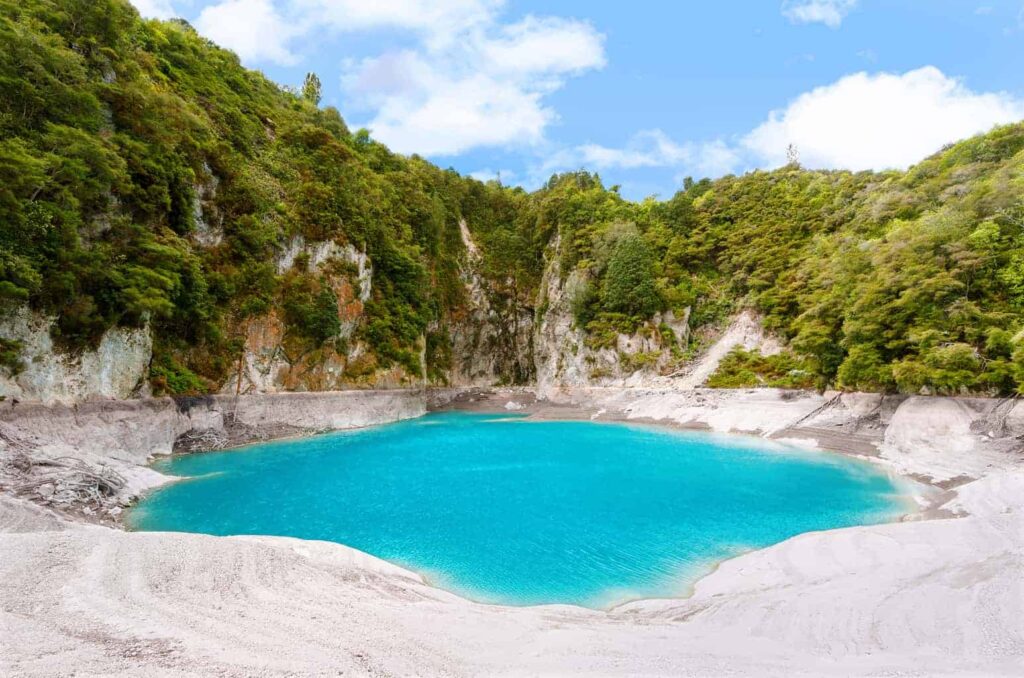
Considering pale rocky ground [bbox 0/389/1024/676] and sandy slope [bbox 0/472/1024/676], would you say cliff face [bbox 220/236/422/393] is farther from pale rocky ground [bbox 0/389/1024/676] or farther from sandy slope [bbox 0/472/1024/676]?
sandy slope [bbox 0/472/1024/676]

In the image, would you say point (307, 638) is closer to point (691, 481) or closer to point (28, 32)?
point (691, 481)

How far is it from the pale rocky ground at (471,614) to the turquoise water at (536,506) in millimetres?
1222

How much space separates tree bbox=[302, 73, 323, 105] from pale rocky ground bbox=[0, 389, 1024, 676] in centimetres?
6821

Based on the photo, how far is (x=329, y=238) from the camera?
37906 mm

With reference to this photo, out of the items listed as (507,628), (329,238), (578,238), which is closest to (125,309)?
(329,238)

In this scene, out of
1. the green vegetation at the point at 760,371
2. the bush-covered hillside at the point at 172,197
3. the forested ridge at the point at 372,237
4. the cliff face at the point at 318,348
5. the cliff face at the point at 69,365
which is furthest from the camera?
the green vegetation at the point at 760,371

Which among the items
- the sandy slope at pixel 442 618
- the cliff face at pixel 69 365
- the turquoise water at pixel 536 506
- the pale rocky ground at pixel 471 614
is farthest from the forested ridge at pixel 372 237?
the sandy slope at pixel 442 618

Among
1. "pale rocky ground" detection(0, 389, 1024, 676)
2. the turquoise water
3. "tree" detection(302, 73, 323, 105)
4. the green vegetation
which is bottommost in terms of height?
the turquoise water

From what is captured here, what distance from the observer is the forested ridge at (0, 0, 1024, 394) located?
19.3 metres

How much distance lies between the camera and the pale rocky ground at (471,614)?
566cm

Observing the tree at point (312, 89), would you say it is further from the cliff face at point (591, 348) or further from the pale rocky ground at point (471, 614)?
the pale rocky ground at point (471, 614)

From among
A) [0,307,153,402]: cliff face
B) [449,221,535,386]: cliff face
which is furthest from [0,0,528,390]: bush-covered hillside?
[449,221,535,386]: cliff face

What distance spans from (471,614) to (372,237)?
129 feet

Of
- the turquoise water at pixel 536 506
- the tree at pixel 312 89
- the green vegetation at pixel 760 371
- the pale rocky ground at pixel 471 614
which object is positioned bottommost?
the turquoise water at pixel 536 506
